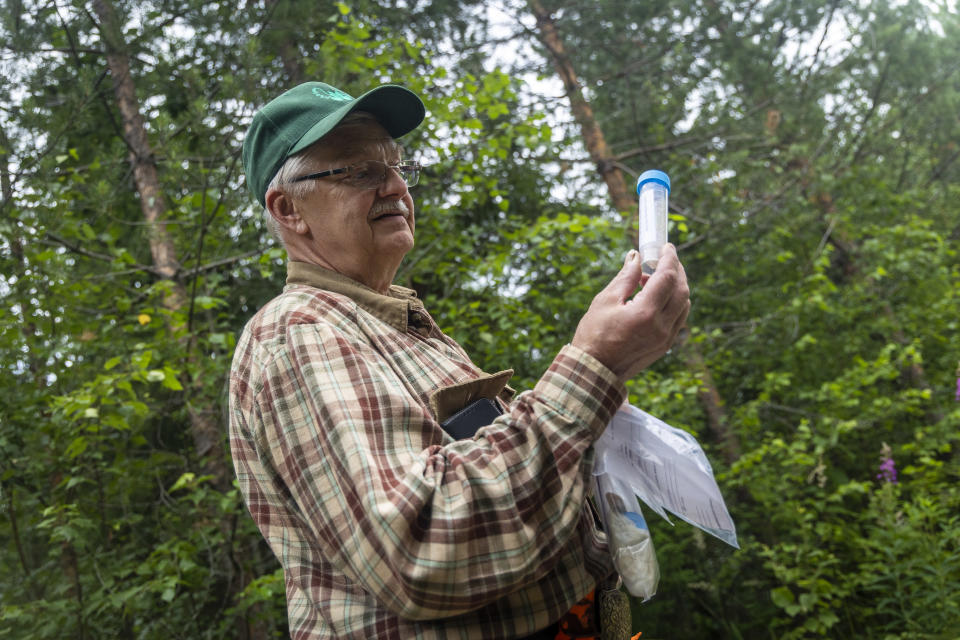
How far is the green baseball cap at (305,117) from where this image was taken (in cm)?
150

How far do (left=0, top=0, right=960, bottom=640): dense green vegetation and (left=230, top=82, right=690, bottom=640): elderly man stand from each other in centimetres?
235

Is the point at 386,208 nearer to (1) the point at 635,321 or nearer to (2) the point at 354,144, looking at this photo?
(2) the point at 354,144

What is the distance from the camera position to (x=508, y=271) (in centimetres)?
558

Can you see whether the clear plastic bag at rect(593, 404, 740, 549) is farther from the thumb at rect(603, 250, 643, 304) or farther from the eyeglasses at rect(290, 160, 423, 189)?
the eyeglasses at rect(290, 160, 423, 189)

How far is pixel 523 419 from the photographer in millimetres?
1093

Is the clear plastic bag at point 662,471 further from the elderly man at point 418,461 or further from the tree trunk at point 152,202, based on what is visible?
the tree trunk at point 152,202

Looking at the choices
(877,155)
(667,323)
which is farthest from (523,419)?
(877,155)

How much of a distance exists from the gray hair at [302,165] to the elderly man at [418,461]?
7 centimetres

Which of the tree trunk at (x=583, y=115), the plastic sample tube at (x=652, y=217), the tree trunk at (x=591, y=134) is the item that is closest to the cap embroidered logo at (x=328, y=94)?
the plastic sample tube at (x=652, y=217)

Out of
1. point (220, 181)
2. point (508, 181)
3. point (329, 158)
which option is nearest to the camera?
point (329, 158)

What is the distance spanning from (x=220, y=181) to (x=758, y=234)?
19.0ft

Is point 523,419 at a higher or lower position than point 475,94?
lower

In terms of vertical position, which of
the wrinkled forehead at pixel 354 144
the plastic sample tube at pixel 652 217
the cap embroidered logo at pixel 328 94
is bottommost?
the plastic sample tube at pixel 652 217

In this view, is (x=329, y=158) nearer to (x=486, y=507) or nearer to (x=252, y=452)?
(x=252, y=452)
